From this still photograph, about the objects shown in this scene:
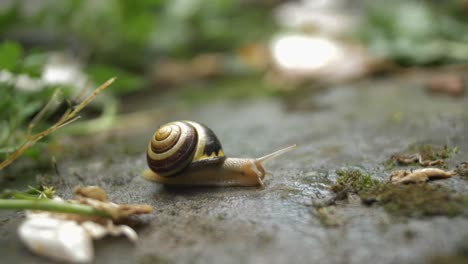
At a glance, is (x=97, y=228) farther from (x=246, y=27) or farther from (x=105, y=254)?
(x=246, y=27)

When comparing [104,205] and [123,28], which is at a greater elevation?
[123,28]

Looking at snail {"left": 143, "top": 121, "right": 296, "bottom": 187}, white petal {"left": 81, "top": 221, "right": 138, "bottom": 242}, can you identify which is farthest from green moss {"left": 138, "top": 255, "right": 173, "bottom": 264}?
snail {"left": 143, "top": 121, "right": 296, "bottom": 187}

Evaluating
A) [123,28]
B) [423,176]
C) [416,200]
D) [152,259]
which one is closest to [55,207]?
[152,259]

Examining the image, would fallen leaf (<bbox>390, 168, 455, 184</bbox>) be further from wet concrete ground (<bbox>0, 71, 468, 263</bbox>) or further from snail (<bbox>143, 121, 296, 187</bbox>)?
snail (<bbox>143, 121, 296, 187</bbox>)

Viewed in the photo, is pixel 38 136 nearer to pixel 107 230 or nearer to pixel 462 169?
pixel 107 230

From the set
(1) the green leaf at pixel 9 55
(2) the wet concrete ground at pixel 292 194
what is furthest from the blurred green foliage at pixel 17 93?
(2) the wet concrete ground at pixel 292 194

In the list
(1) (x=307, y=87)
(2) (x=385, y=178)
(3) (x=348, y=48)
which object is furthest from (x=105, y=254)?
(3) (x=348, y=48)
